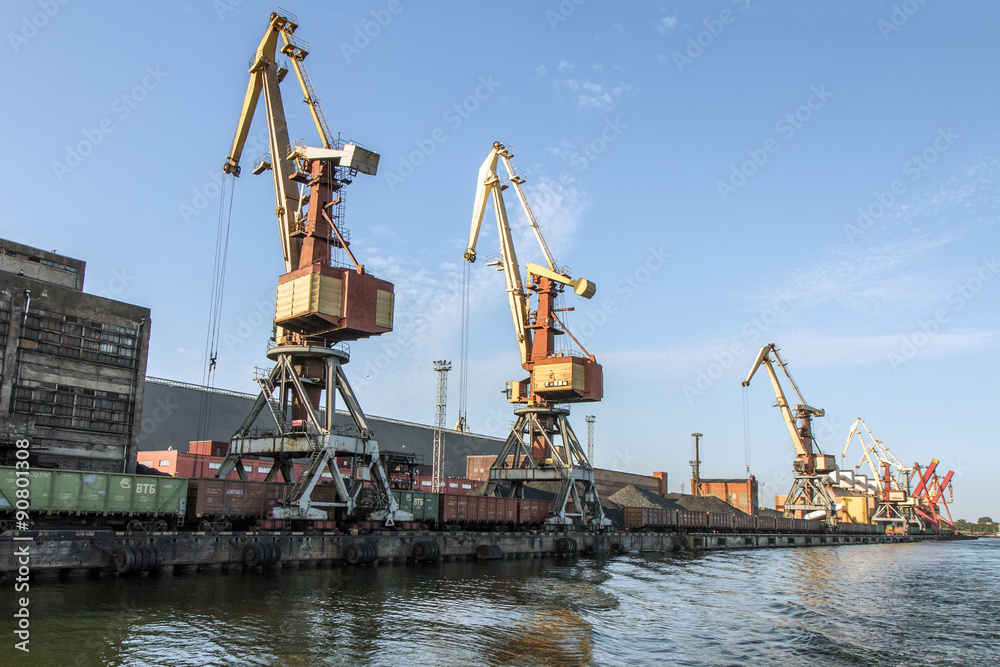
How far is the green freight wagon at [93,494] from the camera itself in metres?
27.4

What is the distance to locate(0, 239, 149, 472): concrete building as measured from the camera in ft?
130

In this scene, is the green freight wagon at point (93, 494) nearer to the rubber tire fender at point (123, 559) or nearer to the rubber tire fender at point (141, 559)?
the rubber tire fender at point (123, 559)

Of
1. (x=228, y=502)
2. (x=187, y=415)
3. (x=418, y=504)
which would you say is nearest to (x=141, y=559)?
(x=228, y=502)

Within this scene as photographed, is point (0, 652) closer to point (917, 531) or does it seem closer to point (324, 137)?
point (324, 137)

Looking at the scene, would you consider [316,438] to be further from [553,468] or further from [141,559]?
[553,468]

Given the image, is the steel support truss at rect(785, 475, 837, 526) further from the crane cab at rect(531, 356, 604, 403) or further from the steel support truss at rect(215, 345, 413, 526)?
the steel support truss at rect(215, 345, 413, 526)

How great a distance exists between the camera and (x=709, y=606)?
88.5 ft

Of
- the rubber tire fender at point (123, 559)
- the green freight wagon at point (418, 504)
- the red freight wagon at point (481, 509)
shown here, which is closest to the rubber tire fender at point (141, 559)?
the rubber tire fender at point (123, 559)

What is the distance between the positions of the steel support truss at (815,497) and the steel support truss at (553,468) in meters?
53.1

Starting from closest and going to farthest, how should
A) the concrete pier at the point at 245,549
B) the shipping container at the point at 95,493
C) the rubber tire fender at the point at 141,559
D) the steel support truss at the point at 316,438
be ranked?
1. the concrete pier at the point at 245,549
2. the rubber tire fender at the point at 141,559
3. the shipping container at the point at 95,493
4. the steel support truss at the point at 316,438

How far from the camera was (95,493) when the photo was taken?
29.7 m

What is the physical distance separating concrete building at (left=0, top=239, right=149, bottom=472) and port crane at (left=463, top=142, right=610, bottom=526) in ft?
87.2

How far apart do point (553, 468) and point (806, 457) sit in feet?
183

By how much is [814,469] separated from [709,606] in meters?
79.0
